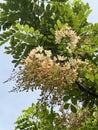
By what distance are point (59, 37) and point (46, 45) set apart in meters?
0.59

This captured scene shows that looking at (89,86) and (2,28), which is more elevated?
(2,28)

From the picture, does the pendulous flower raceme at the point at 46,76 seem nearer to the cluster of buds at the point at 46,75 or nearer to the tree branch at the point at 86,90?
the cluster of buds at the point at 46,75

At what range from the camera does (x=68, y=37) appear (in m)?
4.45

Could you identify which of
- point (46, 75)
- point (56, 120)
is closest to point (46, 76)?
point (46, 75)

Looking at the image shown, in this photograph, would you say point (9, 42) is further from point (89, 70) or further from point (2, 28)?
point (89, 70)

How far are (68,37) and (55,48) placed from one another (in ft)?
1.76

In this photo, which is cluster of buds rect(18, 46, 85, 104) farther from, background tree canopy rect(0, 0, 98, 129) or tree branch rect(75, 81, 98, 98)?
tree branch rect(75, 81, 98, 98)

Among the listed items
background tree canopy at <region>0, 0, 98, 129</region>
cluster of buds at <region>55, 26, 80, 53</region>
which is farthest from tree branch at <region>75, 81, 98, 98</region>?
cluster of buds at <region>55, 26, 80, 53</region>

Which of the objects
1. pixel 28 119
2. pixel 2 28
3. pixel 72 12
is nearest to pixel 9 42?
pixel 2 28

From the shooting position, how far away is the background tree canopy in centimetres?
397

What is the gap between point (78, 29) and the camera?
4.89 meters

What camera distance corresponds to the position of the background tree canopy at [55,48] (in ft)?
13.0

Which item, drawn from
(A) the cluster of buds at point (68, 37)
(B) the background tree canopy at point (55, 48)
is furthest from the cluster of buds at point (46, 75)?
(A) the cluster of buds at point (68, 37)

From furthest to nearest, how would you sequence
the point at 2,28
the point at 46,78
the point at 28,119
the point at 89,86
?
1. the point at 28,119
2. the point at 2,28
3. the point at 89,86
4. the point at 46,78
